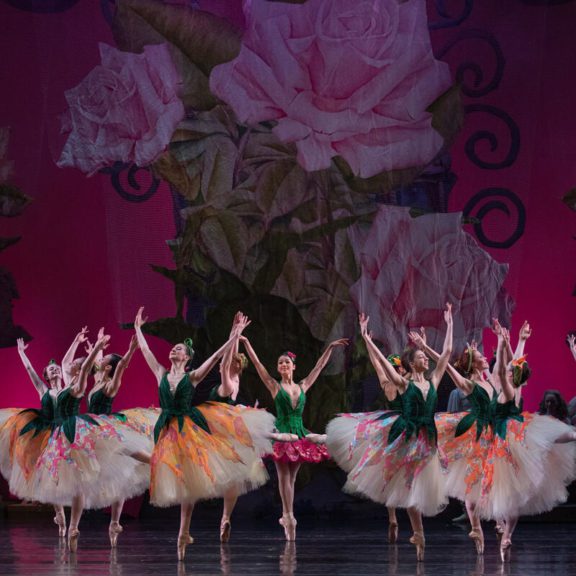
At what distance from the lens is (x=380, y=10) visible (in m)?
11.0

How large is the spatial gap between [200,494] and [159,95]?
5.37 meters

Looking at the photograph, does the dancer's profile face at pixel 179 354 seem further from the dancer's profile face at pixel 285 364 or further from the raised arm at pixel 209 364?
the dancer's profile face at pixel 285 364

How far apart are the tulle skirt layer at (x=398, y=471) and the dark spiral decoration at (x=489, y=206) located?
4.13m

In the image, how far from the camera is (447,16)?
11195mm

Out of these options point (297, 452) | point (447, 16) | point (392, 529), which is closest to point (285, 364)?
point (297, 452)

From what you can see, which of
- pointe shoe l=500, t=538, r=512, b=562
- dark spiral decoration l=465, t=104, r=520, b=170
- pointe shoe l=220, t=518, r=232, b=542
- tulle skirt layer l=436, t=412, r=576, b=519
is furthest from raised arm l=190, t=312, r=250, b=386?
dark spiral decoration l=465, t=104, r=520, b=170

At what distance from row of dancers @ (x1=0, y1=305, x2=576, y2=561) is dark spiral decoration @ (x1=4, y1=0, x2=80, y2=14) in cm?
435

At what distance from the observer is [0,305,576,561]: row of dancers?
7.05 meters

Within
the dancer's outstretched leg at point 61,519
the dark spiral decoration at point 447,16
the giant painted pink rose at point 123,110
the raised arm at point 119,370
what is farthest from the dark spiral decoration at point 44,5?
the dancer's outstretched leg at point 61,519

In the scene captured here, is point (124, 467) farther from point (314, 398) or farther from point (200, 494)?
point (314, 398)

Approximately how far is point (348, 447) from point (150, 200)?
4.42 meters

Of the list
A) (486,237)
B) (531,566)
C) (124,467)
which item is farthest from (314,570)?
(486,237)

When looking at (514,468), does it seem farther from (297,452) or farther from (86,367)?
(86,367)

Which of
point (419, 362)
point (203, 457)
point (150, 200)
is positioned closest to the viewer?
point (203, 457)
